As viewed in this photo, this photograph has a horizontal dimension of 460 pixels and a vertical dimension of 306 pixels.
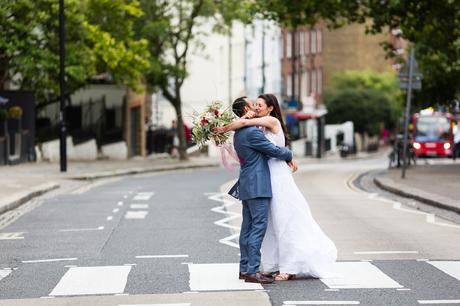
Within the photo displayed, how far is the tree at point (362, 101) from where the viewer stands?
84.3 metres

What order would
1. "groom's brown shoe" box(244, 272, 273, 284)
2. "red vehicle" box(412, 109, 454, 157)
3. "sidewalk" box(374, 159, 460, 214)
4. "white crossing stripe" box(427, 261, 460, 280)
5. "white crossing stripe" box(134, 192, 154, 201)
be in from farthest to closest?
1. "red vehicle" box(412, 109, 454, 157)
2. "white crossing stripe" box(134, 192, 154, 201)
3. "sidewalk" box(374, 159, 460, 214)
4. "white crossing stripe" box(427, 261, 460, 280)
5. "groom's brown shoe" box(244, 272, 273, 284)

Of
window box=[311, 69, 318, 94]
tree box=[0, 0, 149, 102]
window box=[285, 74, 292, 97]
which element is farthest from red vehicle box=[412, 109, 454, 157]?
tree box=[0, 0, 149, 102]

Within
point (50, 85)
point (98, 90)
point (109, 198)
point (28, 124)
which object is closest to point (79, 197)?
point (109, 198)

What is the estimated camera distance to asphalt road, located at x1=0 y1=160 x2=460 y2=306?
10477mm

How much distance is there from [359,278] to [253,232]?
108 cm

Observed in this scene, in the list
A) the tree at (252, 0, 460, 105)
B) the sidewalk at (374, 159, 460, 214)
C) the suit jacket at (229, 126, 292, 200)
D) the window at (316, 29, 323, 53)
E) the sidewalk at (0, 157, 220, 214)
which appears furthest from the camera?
the window at (316, 29, 323, 53)

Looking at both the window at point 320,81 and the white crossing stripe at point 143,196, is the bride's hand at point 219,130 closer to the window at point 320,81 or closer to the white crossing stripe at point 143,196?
the white crossing stripe at point 143,196

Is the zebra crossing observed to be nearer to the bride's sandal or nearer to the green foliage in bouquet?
the bride's sandal

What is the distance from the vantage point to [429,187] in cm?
2806

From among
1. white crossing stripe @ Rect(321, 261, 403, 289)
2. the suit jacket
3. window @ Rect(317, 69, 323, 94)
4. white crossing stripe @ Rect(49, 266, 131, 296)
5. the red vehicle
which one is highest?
window @ Rect(317, 69, 323, 94)

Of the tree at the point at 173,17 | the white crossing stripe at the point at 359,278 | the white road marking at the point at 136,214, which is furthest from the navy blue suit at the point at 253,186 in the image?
the tree at the point at 173,17

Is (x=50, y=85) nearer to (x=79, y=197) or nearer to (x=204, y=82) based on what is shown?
(x=79, y=197)

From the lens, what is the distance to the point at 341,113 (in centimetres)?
8538

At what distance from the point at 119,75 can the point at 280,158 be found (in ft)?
117
